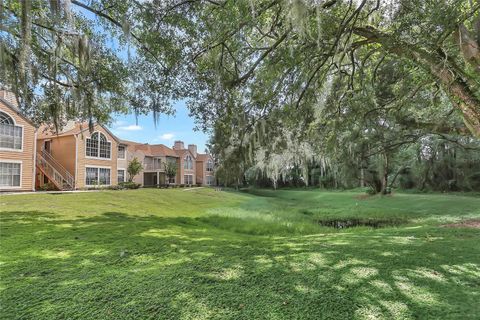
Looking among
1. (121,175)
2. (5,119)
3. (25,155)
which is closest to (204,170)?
(121,175)

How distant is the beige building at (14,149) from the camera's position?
53.5 ft

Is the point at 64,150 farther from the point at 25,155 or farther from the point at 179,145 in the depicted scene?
the point at 179,145

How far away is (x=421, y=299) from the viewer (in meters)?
2.81

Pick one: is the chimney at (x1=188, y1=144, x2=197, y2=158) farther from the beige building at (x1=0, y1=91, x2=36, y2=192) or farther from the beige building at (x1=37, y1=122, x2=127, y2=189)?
the beige building at (x1=0, y1=91, x2=36, y2=192)

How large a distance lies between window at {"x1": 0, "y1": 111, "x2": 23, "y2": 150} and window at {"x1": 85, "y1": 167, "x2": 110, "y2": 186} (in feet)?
17.9

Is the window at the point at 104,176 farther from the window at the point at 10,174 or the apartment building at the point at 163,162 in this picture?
the apartment building at the point at 163,162

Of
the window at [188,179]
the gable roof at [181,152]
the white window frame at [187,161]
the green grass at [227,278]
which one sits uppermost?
the gable roof at [181,152]

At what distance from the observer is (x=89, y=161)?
2203 cm

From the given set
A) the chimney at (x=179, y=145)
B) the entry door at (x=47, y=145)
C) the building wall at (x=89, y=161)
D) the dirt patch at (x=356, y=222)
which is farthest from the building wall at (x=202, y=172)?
the dirt patch at (x=356, y=222)

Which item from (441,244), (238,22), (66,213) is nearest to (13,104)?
(66,213)

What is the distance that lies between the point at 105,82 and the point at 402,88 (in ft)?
26.5

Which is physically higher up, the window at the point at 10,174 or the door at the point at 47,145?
the door at the point at 47,145

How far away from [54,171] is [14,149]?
143 inches

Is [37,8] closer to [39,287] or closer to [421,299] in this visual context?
[39,287]
